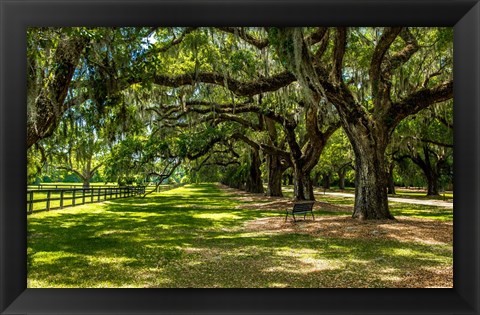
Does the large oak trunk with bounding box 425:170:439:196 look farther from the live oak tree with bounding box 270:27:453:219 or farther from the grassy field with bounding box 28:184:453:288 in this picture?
the live oak tree with bounding box 270:27:453:219

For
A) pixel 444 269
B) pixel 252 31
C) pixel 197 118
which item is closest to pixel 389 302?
pixel 444 269

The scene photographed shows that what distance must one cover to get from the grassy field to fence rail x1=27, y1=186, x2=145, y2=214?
4.67m

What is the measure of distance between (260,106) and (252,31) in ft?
11.8

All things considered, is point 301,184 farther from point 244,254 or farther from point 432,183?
point 432,183

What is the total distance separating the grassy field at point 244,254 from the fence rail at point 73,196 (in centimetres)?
467

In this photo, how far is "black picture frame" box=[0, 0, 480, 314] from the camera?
10.5 ft

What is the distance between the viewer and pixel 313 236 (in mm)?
9461
